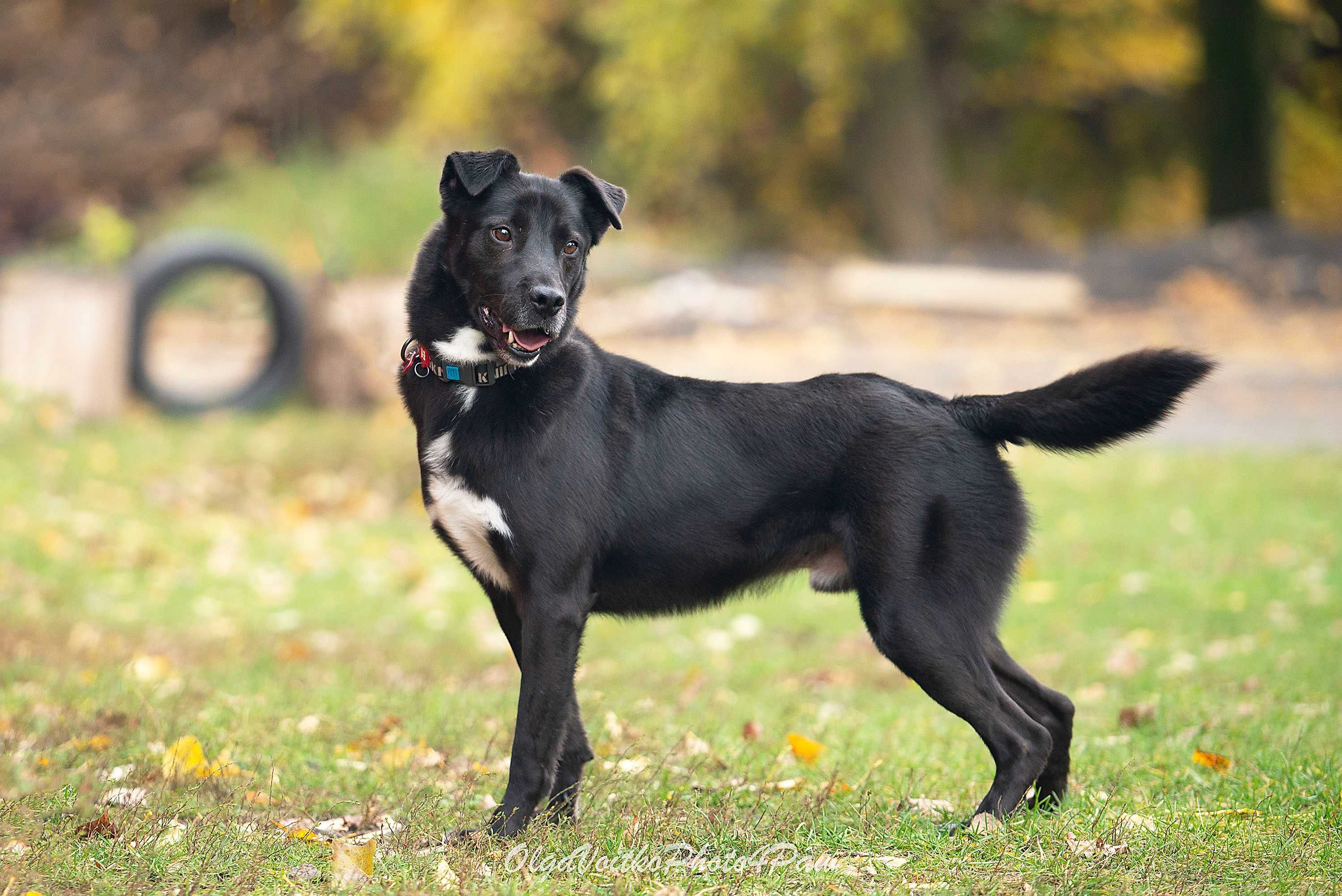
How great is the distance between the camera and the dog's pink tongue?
13.2ft

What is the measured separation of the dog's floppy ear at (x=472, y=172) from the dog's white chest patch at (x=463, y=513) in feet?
2.40

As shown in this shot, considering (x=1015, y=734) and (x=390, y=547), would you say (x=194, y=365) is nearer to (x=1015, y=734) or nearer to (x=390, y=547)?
(x=390, y=547)

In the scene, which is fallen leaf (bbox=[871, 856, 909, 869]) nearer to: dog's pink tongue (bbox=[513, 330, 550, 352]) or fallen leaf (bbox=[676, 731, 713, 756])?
fallen leaf (bbox=[676, 731, 713, 756])

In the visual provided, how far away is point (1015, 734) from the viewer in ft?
13.3

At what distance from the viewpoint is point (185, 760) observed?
4.37 m

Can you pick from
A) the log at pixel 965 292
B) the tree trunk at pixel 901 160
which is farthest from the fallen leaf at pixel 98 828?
the tree trunk at pixel 901 160

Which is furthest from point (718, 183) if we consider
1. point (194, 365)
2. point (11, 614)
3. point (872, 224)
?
point (11, 614)

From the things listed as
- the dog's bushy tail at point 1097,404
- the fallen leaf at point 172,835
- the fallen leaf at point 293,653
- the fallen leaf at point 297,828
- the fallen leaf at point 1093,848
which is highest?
the dog's bushy tail at point 1097,404

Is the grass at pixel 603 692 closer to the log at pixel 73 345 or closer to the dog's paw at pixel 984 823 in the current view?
the dog's paw at pixel 984 823

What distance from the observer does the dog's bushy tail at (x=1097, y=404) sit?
4.02 meters

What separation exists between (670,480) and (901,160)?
18.1m

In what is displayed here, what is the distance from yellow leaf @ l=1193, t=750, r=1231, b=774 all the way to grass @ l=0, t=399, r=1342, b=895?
3cm

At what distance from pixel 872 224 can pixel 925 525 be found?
18632 millimetres

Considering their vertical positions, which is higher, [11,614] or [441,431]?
[441,431]
